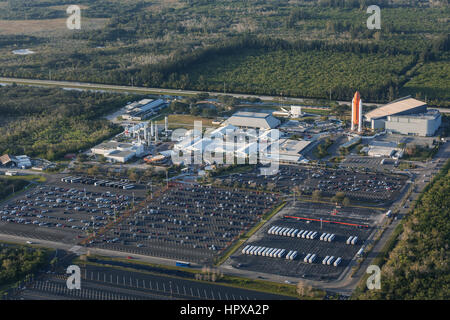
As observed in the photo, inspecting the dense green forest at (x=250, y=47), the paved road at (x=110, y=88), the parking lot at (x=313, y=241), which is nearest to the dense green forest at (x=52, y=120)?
Result: the paved road at (x=110, y=88)

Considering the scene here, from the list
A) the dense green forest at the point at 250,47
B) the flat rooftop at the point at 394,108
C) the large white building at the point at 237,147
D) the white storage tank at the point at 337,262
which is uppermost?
the dense green forest at the point at 250,47

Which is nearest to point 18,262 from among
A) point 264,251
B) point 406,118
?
point 264,251

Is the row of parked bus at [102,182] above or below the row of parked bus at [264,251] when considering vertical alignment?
above

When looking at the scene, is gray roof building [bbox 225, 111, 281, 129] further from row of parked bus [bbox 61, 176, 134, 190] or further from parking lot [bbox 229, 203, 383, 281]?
parking lot [bbox 229, 203, 383, 281]

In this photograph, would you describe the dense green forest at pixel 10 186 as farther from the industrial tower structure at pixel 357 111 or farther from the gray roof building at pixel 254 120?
the industrial tower structure at pixel 357 111
